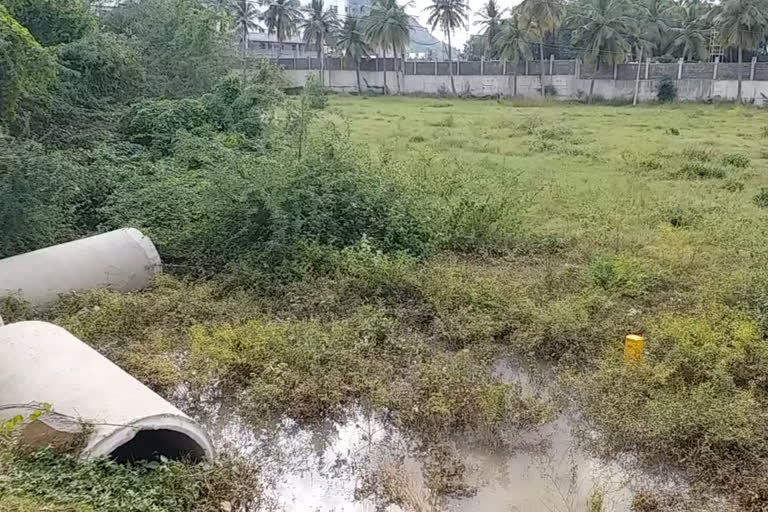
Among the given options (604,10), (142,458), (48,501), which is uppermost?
(604,10)

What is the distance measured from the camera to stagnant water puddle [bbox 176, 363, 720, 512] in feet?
11.4

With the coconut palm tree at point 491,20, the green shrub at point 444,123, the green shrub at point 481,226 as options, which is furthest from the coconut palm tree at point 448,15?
the green shrub at point 481,226

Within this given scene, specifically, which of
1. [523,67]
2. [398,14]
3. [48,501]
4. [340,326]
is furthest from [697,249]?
[398,14]

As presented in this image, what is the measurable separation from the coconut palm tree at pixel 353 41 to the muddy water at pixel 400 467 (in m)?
31.6

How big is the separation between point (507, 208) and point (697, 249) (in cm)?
185

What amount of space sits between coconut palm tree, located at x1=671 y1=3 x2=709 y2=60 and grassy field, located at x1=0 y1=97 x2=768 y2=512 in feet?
80.5

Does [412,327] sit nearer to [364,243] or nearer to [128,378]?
[364,243]

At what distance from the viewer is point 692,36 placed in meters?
30.5

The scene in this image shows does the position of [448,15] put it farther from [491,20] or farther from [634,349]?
[634,349]

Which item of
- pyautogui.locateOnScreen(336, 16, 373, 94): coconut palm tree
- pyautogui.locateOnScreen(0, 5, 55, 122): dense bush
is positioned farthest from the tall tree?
pyautogui.locateOnScreen(0, 5, 55, 122): dense bush

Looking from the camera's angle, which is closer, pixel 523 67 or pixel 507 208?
pixel 507 208

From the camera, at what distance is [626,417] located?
13.0ft

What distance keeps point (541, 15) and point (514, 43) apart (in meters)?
1.60

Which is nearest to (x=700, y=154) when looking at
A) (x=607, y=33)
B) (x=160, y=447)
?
(x=160, y=447)
